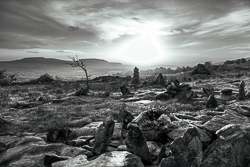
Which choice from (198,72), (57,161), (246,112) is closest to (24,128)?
(57,161)

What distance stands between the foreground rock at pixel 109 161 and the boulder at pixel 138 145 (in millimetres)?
486

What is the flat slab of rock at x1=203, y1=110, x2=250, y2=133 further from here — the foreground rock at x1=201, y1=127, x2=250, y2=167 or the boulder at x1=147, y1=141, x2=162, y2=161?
the foreground rock at x1=201, y1=127, x2=250, y2=167

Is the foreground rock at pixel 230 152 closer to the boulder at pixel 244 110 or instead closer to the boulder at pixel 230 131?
the boulder at pixel 230 131

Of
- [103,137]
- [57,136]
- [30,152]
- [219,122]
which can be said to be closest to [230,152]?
[219,122]

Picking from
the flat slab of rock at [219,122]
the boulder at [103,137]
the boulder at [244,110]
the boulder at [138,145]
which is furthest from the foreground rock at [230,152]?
the boulder at [244,110]

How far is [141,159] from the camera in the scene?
7020mm

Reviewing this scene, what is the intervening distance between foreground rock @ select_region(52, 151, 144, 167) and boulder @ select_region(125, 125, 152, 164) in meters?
0.49

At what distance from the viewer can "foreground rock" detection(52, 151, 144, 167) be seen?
20.2 ft

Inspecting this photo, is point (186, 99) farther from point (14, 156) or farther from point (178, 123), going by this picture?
point (14, 156)

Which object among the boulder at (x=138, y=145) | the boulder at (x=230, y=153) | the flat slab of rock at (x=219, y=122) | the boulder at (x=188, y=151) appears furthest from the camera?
the flat slab of rock at (x=219, y=122)

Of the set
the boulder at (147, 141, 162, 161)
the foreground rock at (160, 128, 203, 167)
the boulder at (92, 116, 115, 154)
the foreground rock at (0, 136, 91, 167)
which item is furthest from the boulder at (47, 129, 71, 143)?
the foreground rock at (160, 128, 203, 167)

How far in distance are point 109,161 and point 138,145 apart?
1370 millimetres

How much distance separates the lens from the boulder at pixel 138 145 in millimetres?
7047

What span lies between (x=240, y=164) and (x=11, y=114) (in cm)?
1914
